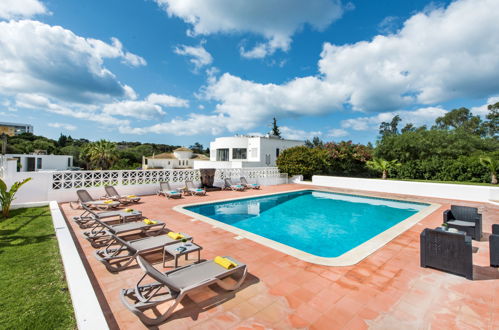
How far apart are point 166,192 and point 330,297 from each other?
1079 centimetres

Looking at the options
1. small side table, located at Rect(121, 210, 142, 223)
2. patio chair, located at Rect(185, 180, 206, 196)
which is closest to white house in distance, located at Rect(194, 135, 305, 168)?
patio chair, located at Rect(185, 180, 206, 196)

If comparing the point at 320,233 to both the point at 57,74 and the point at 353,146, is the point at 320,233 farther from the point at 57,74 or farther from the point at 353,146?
the point at 57,74

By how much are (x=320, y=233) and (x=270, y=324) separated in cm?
597

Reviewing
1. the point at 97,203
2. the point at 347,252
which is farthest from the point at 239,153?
the point at 347,252

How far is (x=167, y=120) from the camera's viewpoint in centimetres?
3747

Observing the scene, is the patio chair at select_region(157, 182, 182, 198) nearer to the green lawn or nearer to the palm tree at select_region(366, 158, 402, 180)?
the green lawn

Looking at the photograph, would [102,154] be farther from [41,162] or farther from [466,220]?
[466,220]

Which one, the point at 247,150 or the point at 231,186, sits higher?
the point at 247,150

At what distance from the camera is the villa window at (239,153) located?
3002cm

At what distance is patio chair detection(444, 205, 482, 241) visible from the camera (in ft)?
20.5

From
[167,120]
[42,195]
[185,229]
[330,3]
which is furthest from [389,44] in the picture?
[167,120]

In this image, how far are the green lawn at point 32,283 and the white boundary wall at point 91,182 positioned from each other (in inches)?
177

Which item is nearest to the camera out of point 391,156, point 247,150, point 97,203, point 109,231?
point 109,231

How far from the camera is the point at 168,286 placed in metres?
2.96
